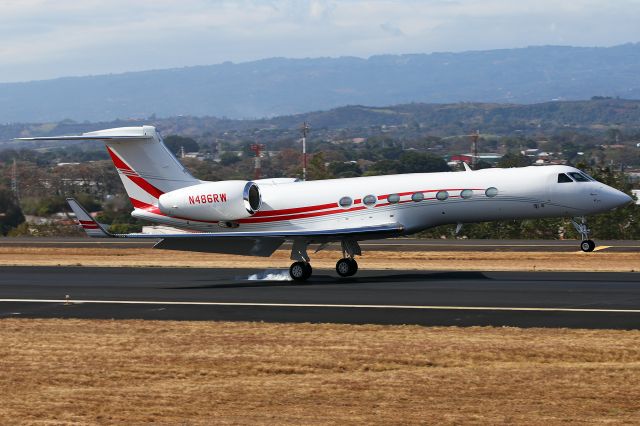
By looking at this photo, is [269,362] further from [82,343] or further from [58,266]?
[58,266]

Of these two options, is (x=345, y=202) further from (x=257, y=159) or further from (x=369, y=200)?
A: (x=257, y=159)

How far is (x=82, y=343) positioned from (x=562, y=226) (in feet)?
158

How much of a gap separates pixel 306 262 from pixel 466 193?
4.82 metres

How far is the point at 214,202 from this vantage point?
2897 centimetres

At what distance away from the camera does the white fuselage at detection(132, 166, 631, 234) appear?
27688 millimetres

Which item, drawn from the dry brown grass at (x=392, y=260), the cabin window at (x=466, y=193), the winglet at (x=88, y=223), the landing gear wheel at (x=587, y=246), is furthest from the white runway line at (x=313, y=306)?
the dry brown grass at (x=392, y=260)

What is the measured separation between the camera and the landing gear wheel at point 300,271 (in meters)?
28.3

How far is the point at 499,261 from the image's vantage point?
120 ft

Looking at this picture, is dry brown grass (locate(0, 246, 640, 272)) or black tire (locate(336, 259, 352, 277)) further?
dry brown grass (locate(0, 246, 640, 272))

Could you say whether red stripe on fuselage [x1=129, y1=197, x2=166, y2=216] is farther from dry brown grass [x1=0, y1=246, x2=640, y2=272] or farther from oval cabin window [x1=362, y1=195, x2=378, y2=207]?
oval cabin window [x1=362, y1=195, x2=378, y2=207]

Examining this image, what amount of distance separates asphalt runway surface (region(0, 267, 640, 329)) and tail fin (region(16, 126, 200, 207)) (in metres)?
2.63

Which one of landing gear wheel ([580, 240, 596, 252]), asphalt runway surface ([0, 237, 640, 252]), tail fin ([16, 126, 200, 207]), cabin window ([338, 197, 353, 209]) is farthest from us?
asphalt runway surface ([0, 237, 640, 252])

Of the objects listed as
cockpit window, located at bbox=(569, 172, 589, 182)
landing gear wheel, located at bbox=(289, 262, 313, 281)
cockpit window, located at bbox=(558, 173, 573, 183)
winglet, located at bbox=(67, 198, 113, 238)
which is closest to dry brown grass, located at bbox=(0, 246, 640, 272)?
A: cockpit window, located at bbox=(569, 172, 589, 182)

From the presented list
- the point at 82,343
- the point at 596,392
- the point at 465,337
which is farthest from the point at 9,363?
the point at 596,392
